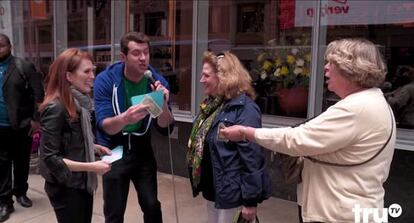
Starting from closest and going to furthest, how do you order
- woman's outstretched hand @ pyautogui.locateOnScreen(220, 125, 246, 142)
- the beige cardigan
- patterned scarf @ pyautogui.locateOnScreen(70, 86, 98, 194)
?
the beige cardigan
woman's outstretched hand @ pyautogui.locateOnScreen(220, 125, 246, 142)
patterned scarf @ pyautogui.locateOnScreen(70, 86, 98, 194)

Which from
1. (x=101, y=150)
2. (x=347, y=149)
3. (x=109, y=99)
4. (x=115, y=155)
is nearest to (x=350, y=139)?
(x=347, y=149)

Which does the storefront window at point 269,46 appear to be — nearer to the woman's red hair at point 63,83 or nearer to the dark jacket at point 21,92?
the dark jacket at point 21,92

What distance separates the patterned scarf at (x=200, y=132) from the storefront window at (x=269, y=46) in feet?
7.75

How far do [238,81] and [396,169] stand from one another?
2.17 metres

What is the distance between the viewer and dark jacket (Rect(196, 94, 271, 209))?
262cm

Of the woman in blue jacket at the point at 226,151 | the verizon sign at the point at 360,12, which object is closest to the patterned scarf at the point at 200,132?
the woman in blue jacket at the point at 226,151

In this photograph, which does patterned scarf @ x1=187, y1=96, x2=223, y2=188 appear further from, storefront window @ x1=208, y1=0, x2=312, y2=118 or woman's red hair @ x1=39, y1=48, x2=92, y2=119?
storefront window @ x1=208, y1=0, x2=312, y2=118

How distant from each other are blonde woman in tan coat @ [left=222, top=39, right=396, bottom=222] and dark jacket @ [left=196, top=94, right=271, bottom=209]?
641 millimetres

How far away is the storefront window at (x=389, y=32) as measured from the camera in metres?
4.37

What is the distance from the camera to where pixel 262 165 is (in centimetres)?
269

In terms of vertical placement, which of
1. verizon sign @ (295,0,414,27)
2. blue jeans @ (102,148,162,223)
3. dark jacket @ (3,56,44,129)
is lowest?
blue jeans @ (102,148,162,223)

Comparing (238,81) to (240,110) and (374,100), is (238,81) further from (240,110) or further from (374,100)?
(374,100)

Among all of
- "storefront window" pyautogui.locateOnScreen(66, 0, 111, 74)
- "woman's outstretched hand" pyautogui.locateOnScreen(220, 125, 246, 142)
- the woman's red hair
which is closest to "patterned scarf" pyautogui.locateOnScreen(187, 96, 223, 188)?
"woman's outstretched hand" pyautogui.locateOnScreen(220, 125, 246, 142)

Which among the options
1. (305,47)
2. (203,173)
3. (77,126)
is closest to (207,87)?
(203,173)
